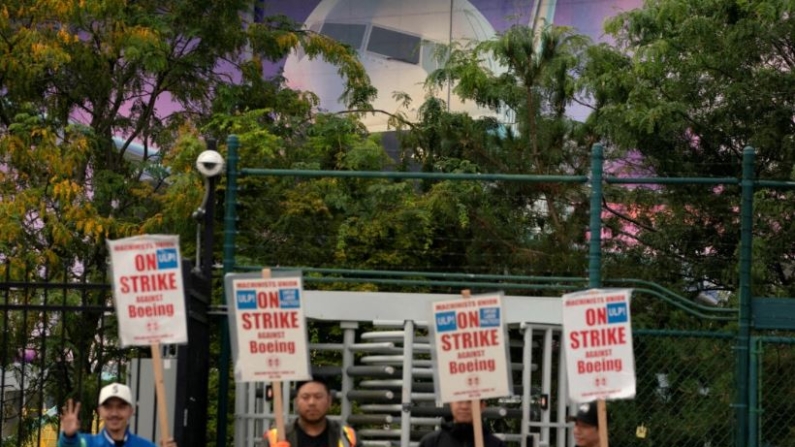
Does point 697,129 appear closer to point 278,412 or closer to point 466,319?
point 466,319

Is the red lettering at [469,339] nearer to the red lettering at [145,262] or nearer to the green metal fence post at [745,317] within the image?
the red lettering at [145,262]

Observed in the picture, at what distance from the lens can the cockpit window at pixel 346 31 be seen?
3441 cm

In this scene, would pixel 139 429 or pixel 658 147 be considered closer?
pixel 139 429

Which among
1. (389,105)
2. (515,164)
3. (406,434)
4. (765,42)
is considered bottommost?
(406,434)

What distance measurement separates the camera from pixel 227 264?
10.3 metres

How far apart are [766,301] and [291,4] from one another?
87.5 ft

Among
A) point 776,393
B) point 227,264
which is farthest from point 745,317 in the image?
→ point 227,264

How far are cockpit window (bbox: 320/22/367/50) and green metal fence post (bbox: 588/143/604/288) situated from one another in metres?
24.3

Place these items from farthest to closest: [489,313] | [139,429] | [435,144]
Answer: [435,144], [139,429], [489,313]

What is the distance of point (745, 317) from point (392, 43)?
24278 mm

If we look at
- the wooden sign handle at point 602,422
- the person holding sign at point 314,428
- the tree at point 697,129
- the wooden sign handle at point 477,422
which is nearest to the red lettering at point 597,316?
the wooden sign handle at point 602,422

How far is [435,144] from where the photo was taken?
18328 millimetres

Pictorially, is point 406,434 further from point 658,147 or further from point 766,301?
point 658,147

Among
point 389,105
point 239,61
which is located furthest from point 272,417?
point 389,105
